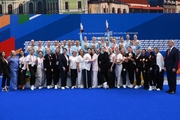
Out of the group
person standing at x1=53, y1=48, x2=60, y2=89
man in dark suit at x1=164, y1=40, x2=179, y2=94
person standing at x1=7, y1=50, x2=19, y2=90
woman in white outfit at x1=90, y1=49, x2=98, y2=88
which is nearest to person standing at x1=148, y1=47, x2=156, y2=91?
man in dark suit at x1=164, y1=40, x2=179, y2=94

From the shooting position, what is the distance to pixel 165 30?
38.3ft

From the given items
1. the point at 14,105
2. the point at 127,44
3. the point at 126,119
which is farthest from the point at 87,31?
the point at 126,119

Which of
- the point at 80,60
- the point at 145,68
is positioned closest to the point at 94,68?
the point at 80,60

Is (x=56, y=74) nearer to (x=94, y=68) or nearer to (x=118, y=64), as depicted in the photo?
(x=94, y=68)

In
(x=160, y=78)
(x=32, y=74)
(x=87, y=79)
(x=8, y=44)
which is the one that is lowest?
(x=87, y=79)

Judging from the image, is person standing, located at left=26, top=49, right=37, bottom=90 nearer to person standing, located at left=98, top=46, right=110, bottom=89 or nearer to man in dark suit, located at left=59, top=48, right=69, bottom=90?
man in dark suit, located at left=59, top=48, right=69, bottom=90

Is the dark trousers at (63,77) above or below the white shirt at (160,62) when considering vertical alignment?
below

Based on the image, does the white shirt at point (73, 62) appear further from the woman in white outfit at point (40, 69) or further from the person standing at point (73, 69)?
the woman in white outfit at point (40, 69)

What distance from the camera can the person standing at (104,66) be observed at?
27.9ft

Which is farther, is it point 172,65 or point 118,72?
point 118,72

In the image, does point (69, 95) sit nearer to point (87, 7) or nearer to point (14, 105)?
point (14, 105)

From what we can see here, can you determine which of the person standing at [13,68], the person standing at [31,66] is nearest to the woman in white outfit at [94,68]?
the person standing at [31,66]

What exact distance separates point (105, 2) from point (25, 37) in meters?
5.77

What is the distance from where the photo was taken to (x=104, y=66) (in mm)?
8523
